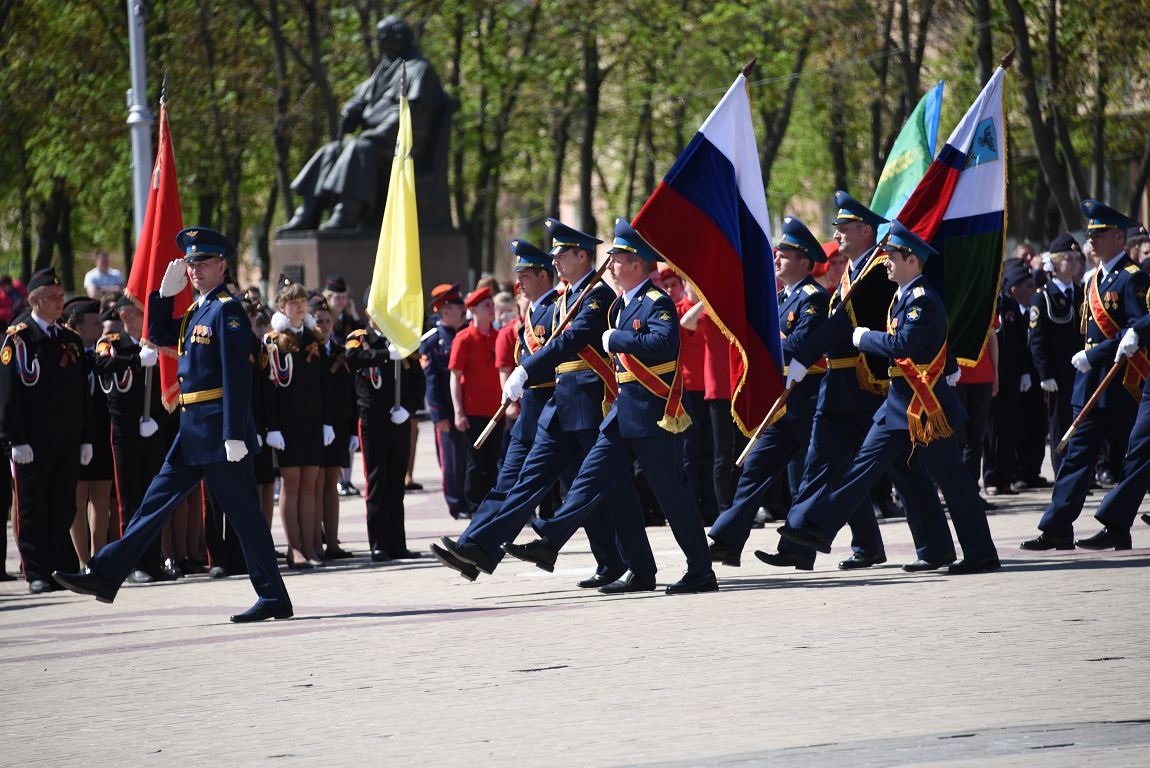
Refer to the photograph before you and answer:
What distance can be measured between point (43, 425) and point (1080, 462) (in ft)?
21.6

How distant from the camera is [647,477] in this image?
10.8 m

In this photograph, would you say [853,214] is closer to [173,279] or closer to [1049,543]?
[1049,543]

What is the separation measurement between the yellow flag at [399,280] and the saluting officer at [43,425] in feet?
6.74

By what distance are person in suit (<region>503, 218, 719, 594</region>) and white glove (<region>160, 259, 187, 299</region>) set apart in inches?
94.5

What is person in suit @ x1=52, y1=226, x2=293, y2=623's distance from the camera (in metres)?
10.4

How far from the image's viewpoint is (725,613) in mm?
9875

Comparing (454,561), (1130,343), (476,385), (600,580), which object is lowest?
(600,580)

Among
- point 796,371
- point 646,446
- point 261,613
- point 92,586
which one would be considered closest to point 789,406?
point 796,371

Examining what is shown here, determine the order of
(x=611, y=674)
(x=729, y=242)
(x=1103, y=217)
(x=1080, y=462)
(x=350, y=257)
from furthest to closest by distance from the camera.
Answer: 1. (x=350, y=257)
2. (x=1103, y=217)
3. (x=1080, y=462)
4. (x=729, y=242)
5. (x=611, y=674)

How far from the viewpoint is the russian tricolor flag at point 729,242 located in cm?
1112

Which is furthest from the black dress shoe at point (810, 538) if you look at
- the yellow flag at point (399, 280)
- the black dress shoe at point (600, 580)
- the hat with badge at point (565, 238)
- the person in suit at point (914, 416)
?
the yellow flag at point (399, 280)

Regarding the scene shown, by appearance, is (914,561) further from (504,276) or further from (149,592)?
(504,276)

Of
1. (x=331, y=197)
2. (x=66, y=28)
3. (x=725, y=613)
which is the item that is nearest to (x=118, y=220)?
(x=66, y=28)

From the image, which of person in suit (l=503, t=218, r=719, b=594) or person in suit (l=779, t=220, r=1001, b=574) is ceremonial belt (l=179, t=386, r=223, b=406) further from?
person in suit (l=779, t=220, r=1001, b=574)
